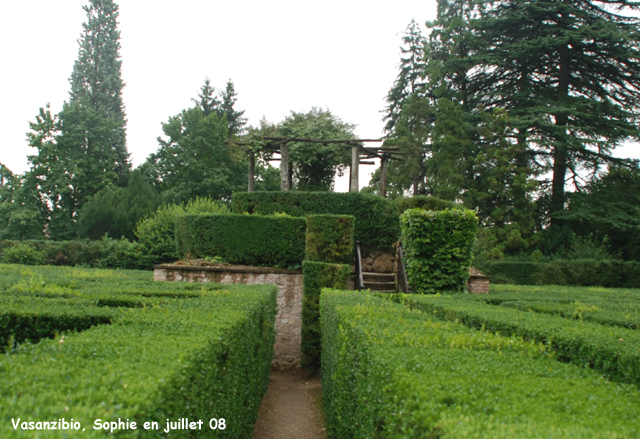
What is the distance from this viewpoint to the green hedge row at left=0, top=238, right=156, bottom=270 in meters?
19.9

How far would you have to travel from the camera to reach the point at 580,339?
148 inches

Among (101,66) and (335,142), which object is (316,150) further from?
(101,66)

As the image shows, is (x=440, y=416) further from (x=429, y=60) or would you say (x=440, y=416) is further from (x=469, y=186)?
(x=429, y=60)

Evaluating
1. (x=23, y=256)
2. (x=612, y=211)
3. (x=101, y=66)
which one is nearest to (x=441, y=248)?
(x=23, y=256)

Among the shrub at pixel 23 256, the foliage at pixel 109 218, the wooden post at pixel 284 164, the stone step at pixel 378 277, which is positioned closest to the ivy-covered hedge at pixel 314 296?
the stone step at pixel 378 277

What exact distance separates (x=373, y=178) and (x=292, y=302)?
2245cm

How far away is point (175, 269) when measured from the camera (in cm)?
1153

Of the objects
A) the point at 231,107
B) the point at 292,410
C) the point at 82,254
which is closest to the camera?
Result: the point at 292,410

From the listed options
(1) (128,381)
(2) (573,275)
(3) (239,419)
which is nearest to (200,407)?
(1) (128,381)

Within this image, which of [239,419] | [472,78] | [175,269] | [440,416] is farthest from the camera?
[472,78]

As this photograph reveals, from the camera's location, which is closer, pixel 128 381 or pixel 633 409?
pixel 128 381

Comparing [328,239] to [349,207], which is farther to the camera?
[349,207]

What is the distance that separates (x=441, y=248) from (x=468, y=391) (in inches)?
297

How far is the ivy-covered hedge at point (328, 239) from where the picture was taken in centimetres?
1152
